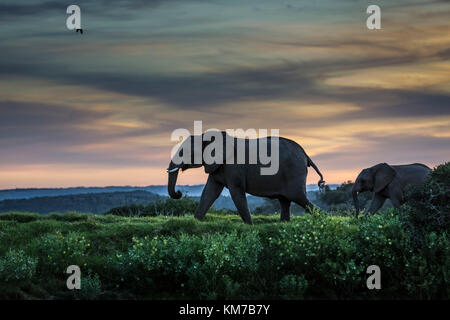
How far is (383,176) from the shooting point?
26531 mm

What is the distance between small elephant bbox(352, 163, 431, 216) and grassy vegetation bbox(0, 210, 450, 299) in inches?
415

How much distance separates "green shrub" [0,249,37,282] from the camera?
46.0 ft

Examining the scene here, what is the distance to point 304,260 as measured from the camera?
1498cm

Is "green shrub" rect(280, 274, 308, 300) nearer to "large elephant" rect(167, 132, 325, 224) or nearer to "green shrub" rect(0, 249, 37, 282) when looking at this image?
"large elephant" rect(167, 132, 325, 224)

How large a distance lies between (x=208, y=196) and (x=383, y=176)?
32.4ft

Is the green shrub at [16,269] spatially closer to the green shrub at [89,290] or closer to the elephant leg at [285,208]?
the green shrub at [89,290]

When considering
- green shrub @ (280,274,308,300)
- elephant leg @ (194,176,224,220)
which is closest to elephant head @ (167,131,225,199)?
elephant leg @ (194,176,224,220)

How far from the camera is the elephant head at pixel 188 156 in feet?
66.6

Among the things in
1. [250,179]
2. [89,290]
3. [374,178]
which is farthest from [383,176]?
[89,290]

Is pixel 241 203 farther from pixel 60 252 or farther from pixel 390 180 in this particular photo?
pixel 390 180

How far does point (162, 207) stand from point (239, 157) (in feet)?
38.3
